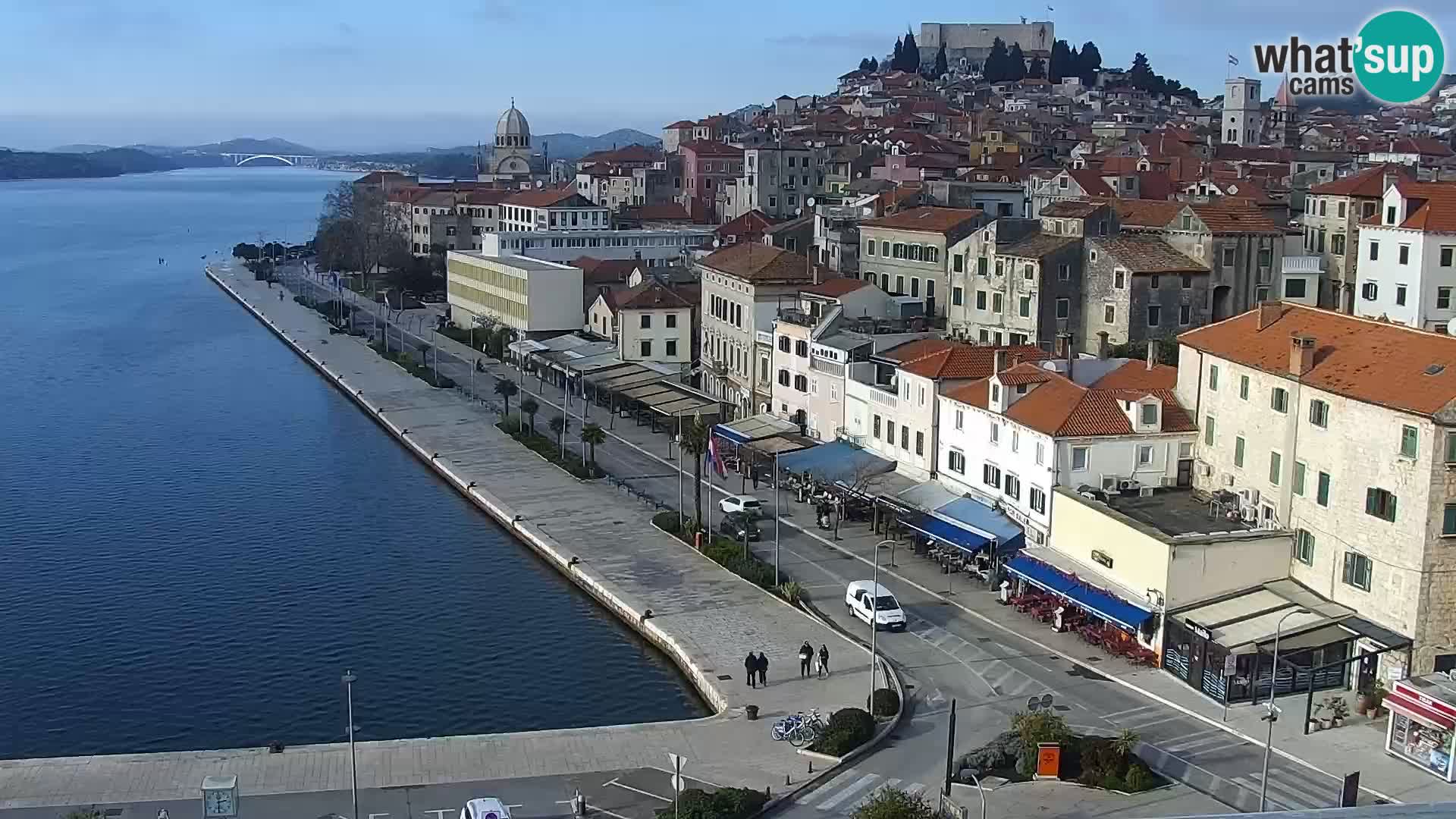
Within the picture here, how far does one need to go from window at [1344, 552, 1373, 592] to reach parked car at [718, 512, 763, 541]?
1666cm

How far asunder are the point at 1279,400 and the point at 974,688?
9916mm

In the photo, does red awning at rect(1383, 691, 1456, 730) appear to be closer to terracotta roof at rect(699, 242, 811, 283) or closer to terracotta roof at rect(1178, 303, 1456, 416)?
terracotta roof at rect(1178, 303, 1456, 416)

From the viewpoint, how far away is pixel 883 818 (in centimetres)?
2178

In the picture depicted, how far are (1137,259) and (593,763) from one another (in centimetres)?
3341

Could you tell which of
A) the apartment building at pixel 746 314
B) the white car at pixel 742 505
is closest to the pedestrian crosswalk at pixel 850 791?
the white car at pixel 742 505

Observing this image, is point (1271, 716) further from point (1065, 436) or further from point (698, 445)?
point (698, 445)

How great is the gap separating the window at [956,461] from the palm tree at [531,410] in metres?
21.7

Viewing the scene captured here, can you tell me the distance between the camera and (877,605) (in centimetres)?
3462

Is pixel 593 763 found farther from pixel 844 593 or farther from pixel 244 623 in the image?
pixel 244 623

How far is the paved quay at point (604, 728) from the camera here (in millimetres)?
26812

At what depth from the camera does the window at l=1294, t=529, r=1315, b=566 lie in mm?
33000

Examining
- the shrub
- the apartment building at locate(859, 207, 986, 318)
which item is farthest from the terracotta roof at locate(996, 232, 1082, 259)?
the shrub

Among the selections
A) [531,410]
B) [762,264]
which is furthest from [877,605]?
[531,410]

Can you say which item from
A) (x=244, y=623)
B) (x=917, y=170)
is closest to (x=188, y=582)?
(x=244, y=623)
